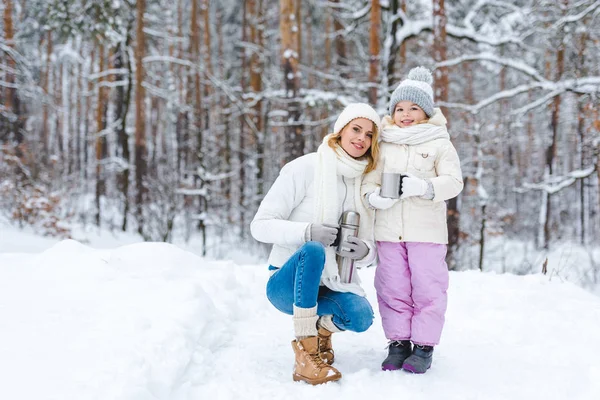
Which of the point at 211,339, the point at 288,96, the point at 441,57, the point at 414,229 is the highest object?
the point at 441,57

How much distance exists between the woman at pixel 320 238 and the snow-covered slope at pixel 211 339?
28 cm

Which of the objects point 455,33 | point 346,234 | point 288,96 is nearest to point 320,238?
point 346,234

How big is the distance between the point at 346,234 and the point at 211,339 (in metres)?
1.18

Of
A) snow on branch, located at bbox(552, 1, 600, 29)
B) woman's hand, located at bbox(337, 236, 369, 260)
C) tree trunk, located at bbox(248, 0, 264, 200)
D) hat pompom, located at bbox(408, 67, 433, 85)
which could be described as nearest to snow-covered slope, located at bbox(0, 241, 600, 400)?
woman's hand, located at bbox(337, 236, 369, 260)

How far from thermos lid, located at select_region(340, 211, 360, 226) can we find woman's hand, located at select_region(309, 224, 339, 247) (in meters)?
0.11

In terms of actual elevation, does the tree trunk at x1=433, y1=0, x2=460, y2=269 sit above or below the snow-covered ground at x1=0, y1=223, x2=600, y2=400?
above

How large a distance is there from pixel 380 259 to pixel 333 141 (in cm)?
79

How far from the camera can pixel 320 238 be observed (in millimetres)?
2654

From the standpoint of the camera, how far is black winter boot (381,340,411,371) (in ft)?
Answer: 9.34

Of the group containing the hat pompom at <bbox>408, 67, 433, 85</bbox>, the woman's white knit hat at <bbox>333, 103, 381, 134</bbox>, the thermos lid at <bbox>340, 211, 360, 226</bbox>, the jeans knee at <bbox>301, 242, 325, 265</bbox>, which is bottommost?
the jeans knee at <bbox>301, 242, 325, 265</bbox>

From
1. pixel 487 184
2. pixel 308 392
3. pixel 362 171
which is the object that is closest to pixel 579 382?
pixel 308 392

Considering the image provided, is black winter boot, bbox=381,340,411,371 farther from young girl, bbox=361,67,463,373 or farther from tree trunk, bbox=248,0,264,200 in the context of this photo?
tree trunk, bbox=248,0,264,200

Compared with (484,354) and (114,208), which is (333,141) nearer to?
(484,354)

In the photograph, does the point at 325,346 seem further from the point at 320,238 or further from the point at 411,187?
the point at 411,187
